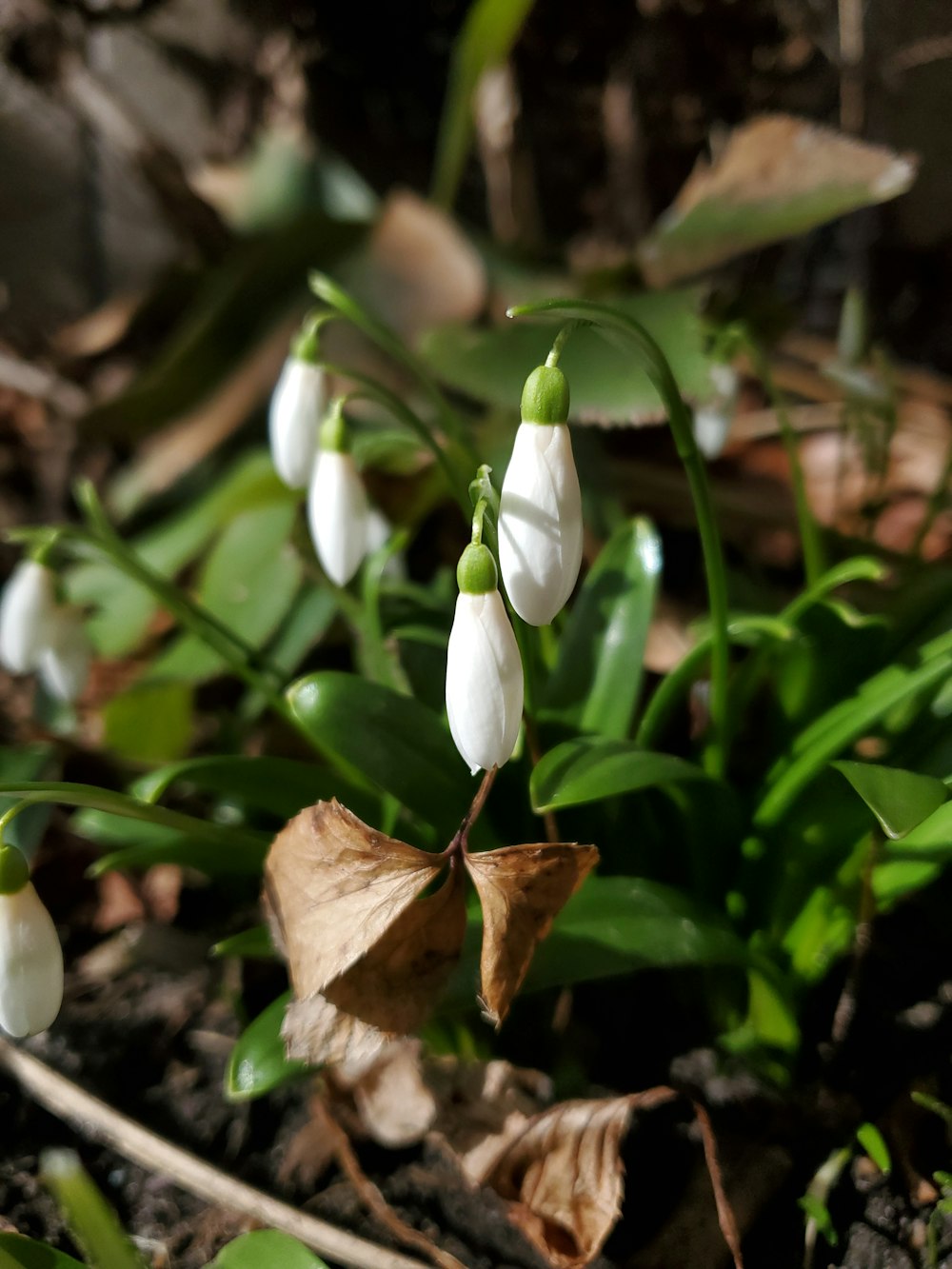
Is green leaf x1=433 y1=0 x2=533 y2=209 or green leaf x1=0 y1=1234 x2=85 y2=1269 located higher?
green leaf x1=433 y1=0 x2=533 y2=209

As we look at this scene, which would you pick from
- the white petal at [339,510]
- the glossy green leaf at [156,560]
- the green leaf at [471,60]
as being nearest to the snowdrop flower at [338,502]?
the white petal at [339,510]

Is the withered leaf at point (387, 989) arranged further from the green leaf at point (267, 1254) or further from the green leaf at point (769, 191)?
the green leaf at point (769, 191)

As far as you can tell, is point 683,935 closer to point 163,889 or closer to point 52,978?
point 52,978

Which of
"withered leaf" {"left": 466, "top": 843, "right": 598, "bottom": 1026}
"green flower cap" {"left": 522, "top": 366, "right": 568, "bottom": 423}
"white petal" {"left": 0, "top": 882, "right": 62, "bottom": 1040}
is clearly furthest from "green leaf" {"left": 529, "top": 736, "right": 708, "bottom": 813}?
"white petal" {"left": 0, "top": 882, "right": 62, "bottom": 1040}

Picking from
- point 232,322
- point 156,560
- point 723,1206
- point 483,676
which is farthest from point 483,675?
point 232,322

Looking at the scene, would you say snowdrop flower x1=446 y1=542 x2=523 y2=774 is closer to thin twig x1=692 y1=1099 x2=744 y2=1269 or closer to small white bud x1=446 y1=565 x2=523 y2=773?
small white bud x1=446 y1=565 x2=523 y2=773

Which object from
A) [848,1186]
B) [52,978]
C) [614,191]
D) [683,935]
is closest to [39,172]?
[614,191]
